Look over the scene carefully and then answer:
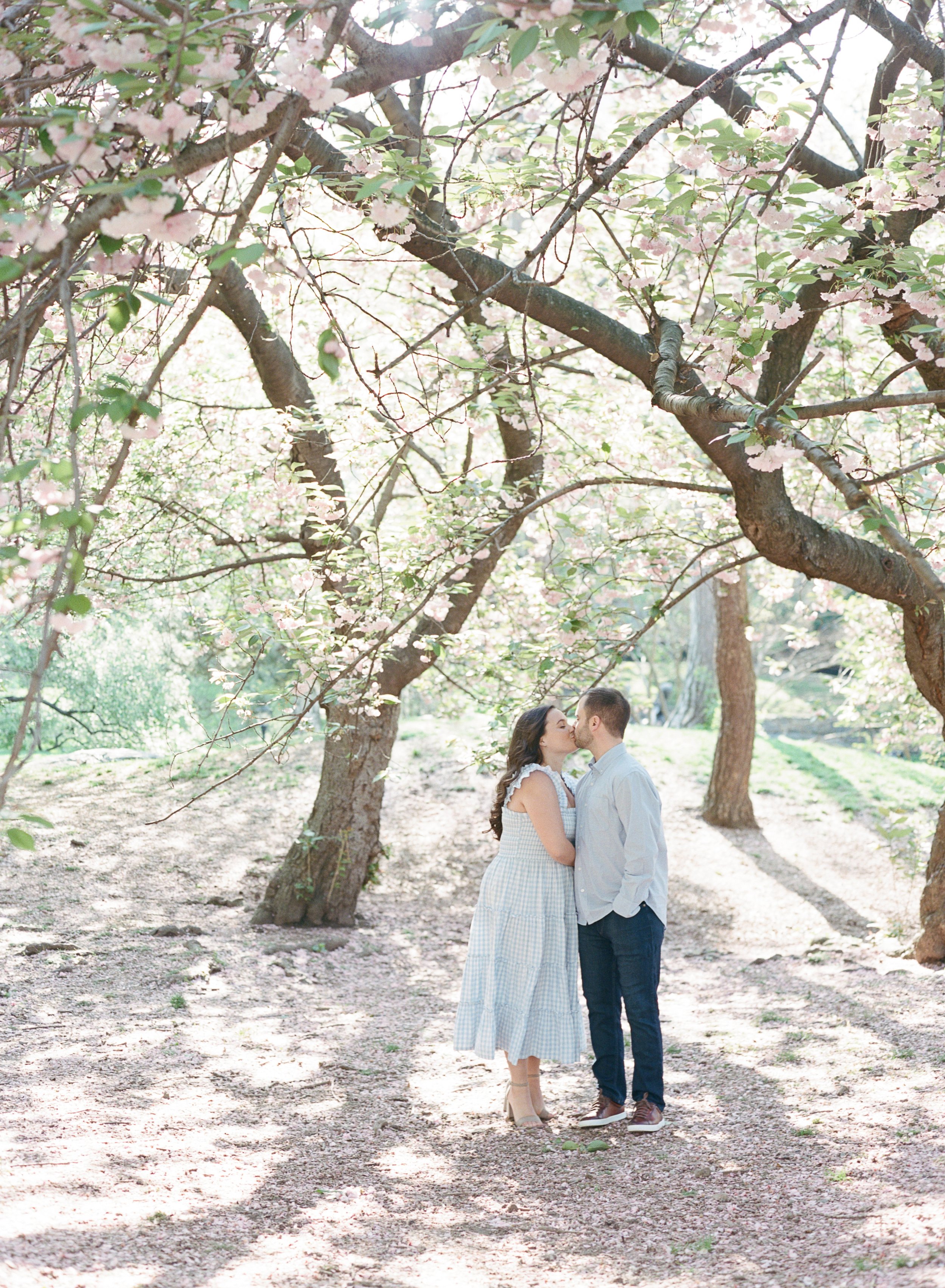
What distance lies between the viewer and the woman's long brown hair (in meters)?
3.50

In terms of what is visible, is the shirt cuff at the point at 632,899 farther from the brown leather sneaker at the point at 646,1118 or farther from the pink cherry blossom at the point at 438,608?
the pink cherry blossom at the point at 438,608

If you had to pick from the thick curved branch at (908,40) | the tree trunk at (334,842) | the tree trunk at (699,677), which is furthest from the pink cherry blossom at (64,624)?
the tree trunk at (699,677)

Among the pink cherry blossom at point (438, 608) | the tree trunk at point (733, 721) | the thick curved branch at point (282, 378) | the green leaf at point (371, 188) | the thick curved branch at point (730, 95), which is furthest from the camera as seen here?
the tree trunk at point (733, 721)

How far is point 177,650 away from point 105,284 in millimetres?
10699

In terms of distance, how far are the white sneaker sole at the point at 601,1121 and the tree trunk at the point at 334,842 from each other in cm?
360

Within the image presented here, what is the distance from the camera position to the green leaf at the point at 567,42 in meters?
1.86

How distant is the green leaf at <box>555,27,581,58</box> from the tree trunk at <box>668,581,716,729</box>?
1314cm

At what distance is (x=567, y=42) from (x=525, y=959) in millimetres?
2603

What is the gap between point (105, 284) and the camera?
3.50 metres

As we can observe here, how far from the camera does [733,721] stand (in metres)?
9.84

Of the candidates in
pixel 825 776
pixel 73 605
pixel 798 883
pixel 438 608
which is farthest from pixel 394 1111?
pixel 825 776

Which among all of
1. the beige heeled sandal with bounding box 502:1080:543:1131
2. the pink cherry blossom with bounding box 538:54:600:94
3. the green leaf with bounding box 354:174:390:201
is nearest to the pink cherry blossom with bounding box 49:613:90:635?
the green leaf with bounding box 354:174:390:201

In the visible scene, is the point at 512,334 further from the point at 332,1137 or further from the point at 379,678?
the point at 332,1137

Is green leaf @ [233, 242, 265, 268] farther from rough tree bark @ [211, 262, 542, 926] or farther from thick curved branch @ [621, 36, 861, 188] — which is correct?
rough tree bark @ [211, 262, 542, 926]
